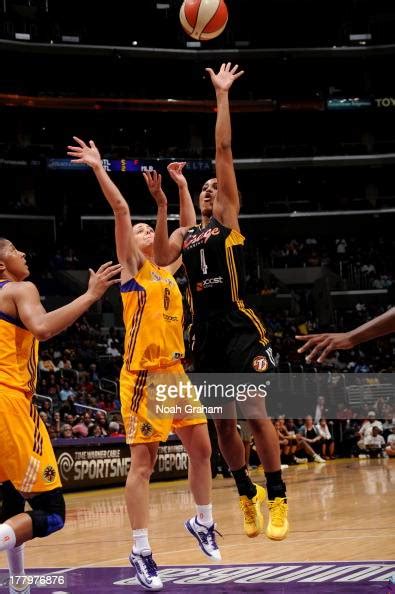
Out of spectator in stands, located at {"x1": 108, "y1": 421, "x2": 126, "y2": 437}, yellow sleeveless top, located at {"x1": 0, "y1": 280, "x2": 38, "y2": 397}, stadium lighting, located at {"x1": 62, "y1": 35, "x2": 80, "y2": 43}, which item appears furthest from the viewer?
stadium lighting, located at {"x1": 62, "y1": 35, "x2": 80, "y2": 43}

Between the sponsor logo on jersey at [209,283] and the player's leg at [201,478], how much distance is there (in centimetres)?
109

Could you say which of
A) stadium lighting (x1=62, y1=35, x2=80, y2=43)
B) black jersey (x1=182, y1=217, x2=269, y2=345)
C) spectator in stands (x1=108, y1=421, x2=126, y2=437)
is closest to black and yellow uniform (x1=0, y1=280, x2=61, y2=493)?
black jersey (x1=182, y1=217, x2=269, y2=345)

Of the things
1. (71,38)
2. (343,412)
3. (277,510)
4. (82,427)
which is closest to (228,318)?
(277,510)

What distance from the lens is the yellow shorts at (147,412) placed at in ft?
22.0

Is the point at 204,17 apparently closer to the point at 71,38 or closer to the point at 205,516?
the point at 205,516

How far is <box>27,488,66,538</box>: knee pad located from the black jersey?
1.98m

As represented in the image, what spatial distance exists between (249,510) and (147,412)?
1.19m

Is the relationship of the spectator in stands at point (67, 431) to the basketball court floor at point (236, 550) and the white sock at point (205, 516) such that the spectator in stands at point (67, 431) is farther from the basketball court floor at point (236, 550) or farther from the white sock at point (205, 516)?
the white sock at point (205, 516)

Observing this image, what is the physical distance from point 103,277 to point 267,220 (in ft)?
112

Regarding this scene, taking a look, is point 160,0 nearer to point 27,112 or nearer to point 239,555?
point 27,112

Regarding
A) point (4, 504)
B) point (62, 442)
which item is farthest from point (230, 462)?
point (62, 442)

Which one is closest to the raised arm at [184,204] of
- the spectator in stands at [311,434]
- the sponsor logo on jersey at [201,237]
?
the sponsor logo on jersey at [201,237]

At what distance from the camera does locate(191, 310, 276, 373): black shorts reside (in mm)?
6824

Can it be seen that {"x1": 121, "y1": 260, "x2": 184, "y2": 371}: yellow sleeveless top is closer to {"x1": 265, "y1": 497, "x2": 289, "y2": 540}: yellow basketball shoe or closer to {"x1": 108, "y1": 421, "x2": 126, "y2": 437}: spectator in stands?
{"x1": 265, "y1": 497, "x2": 289, "y2": 540}: yellow basketball shoe
